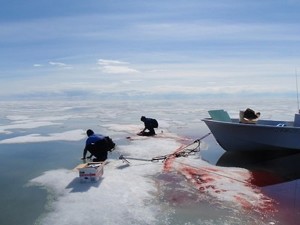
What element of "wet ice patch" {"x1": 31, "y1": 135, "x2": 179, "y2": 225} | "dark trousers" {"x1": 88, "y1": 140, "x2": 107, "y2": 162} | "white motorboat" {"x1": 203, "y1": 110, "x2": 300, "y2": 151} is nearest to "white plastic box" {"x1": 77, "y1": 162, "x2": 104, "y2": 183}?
"wet ice patch" {"x1": 31, "y1": 135, "x2": 179, "y2": 225}

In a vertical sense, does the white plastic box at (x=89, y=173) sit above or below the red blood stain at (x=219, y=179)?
above

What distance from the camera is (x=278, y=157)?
1203cm

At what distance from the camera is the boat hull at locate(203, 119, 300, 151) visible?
1134cm

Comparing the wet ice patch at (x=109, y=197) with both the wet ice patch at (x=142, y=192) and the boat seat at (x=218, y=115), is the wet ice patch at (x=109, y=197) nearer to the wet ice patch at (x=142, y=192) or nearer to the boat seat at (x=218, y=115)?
the wet ice patch at (x=142, y=192)

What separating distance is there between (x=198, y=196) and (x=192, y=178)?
146cm

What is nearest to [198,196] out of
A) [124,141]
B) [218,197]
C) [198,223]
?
[218,197]

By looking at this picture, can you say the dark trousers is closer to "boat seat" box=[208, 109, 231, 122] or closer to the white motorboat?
the white motorboat

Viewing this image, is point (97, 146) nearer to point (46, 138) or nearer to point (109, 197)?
point (109, 197)

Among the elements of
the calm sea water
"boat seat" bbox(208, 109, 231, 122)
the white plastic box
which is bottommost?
the calm sea water

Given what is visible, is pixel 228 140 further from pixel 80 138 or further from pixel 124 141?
pixel 80 138

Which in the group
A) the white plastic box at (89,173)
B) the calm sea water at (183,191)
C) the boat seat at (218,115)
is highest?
the boat seat at (218,115)

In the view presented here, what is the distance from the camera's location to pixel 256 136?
11.8 metres

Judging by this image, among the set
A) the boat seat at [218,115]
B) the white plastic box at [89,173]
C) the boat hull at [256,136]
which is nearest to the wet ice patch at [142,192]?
the white plastic box at [89,173]

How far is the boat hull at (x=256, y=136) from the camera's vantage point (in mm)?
11336
